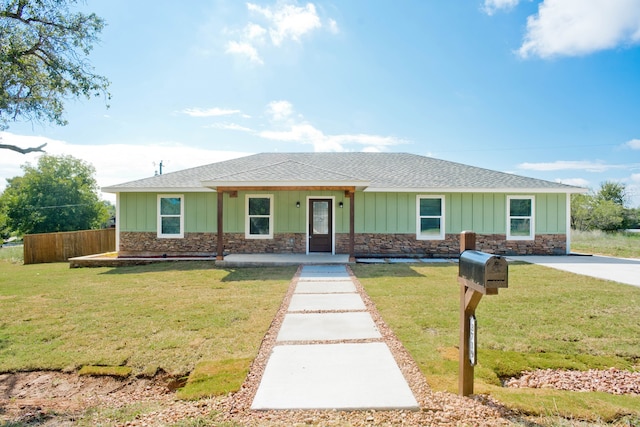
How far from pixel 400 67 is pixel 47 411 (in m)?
14.9

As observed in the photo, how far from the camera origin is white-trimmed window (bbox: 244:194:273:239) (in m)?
12.0

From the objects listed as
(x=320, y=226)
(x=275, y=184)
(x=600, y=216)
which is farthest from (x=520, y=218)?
(x=600, y=216)

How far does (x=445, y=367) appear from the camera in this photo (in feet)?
10.7

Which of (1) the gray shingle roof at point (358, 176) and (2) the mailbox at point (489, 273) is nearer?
(2) the mailbox at point (489, 273)

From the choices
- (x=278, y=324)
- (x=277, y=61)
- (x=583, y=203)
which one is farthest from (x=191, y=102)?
(x=583, y=203)

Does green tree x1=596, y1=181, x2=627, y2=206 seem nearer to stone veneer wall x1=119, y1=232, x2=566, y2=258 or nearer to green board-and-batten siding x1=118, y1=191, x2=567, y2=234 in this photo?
green board-and-batten siding x1=118, y1=191, x2=567, y2=234

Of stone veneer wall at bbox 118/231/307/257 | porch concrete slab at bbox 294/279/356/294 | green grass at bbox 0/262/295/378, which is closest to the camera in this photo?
green grass at bbox 0/262/295/378

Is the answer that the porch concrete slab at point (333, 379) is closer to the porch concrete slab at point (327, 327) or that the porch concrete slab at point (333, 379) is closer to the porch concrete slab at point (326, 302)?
the porch concrete slab at point (327, 327)

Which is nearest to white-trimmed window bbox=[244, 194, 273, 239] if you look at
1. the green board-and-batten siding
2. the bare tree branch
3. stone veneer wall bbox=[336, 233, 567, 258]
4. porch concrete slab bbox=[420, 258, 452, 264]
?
the green board-and-batten siding

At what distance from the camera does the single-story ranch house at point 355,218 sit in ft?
39.0

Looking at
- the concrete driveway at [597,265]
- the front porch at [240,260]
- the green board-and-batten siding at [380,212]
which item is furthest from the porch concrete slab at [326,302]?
the concrete driveway at [597,265]

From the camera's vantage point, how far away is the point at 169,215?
12203mm

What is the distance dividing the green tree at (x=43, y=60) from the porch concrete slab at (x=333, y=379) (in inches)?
332

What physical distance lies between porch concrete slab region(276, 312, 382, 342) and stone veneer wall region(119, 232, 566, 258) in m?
6.84
